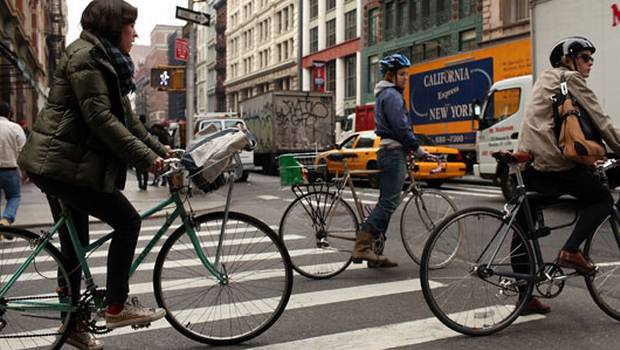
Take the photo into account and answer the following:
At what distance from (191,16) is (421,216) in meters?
9.87

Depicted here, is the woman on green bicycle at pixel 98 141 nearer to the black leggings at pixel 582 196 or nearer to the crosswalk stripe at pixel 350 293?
the crosswalk stripe at pixel 350 293

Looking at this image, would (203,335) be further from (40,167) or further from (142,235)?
(142,235)

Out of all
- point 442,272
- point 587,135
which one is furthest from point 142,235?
point 587,135

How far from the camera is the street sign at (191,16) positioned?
14542mm

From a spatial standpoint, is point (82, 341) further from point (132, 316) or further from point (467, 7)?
point (467, 7)

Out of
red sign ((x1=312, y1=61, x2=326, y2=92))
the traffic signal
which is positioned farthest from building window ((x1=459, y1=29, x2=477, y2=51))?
the traffic signal

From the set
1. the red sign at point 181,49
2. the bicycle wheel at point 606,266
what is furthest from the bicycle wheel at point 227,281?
the red sign at point 181,49

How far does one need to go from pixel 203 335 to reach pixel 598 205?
2.74 m

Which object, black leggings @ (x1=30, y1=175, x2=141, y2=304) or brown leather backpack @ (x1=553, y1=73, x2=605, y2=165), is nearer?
black leggings @ (x1=30, y1=175, x2=141, y2=304)

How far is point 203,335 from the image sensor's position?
4016mm

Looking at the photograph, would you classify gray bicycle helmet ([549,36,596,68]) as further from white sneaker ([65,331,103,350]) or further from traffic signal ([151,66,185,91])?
traffic signal ([151,66,185,91])

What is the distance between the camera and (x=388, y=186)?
605 centimetres

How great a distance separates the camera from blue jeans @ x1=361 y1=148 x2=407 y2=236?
6043mm

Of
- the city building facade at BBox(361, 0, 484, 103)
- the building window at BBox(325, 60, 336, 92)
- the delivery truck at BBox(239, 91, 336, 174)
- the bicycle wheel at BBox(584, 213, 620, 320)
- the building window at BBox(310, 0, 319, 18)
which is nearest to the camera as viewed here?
the bicycle wheel at BBox(584, 213, 620, 320)
